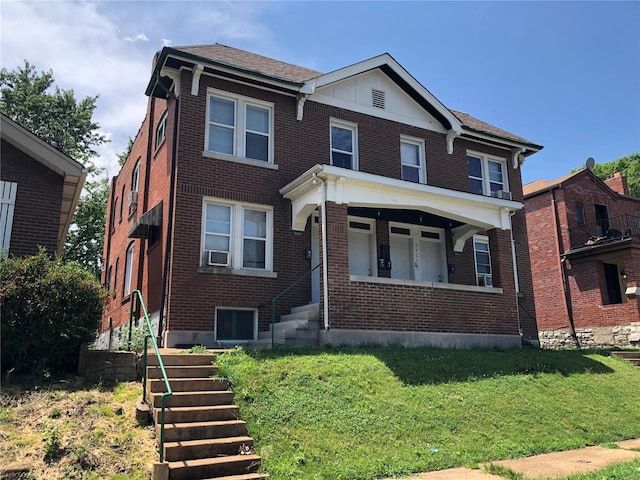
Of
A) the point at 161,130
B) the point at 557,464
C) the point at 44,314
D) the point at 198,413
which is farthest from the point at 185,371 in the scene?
the point at 161,130

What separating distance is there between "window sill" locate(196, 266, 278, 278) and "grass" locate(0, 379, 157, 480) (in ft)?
15.3

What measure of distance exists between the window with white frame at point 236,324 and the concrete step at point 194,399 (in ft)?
15.7

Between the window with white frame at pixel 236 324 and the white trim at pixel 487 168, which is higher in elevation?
the white trim at pixel 487 168

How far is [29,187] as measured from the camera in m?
10.9

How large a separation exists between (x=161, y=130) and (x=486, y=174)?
34.5ft

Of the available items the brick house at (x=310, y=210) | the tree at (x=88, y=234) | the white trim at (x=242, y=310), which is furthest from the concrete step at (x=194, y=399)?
the tree at (x=88, y=234)

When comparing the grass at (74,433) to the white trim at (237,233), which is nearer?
the grass at (74,433)

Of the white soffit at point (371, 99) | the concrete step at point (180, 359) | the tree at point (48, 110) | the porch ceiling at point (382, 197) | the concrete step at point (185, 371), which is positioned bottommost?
the concrete step at point (185, 371)

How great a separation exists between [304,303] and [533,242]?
15.7m

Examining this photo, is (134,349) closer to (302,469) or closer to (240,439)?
(240,439)

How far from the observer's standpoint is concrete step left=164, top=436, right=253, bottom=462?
6051 mm

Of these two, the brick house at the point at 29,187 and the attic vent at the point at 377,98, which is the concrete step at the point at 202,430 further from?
the attic vent at the point at 377,98

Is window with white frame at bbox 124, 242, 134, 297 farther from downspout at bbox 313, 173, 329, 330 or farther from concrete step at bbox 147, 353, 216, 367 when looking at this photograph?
concrete step at bbox 147, 353, 216, 367

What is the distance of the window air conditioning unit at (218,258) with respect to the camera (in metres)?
12.2
